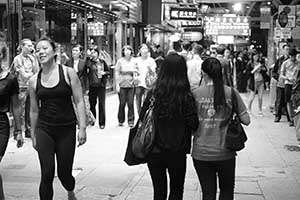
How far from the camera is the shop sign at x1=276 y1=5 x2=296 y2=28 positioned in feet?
53.6

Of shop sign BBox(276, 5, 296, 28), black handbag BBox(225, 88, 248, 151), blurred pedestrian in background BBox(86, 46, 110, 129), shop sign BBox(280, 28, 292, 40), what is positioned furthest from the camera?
shop sign BBox(280, 28, 292, 40)

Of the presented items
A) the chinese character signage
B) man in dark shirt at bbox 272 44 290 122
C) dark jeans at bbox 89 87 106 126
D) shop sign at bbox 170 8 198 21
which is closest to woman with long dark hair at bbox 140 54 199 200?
dark jeans at bbox 89 87 106 126

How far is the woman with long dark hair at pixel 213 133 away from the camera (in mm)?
4422

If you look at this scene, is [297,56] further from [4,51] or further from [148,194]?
[4,51]

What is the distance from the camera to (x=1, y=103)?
523 cm

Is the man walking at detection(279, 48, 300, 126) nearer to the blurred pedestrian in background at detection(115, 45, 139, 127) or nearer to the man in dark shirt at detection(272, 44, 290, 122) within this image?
the man in dark shirt at detection(272, 44, 290, 122)

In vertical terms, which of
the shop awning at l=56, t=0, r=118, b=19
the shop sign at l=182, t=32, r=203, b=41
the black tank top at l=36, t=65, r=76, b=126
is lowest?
the black tank top at l=36, t=65, r=76, b=126

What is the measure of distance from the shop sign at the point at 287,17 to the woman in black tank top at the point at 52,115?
494 inches

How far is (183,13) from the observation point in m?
22.9

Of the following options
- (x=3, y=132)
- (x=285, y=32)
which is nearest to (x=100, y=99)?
(x=3, y=132)

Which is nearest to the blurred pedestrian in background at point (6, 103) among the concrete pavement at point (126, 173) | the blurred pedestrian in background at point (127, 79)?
the concrete pavement at point (126, 173)

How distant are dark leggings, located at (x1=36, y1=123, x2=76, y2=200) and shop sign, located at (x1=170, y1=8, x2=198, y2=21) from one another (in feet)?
59.7

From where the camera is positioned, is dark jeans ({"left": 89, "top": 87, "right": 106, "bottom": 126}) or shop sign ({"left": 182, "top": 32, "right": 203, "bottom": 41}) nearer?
dark jeans ({"left": 89, "top": 87, "right": 106, "bottom": 126})

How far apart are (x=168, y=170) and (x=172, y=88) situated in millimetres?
736
